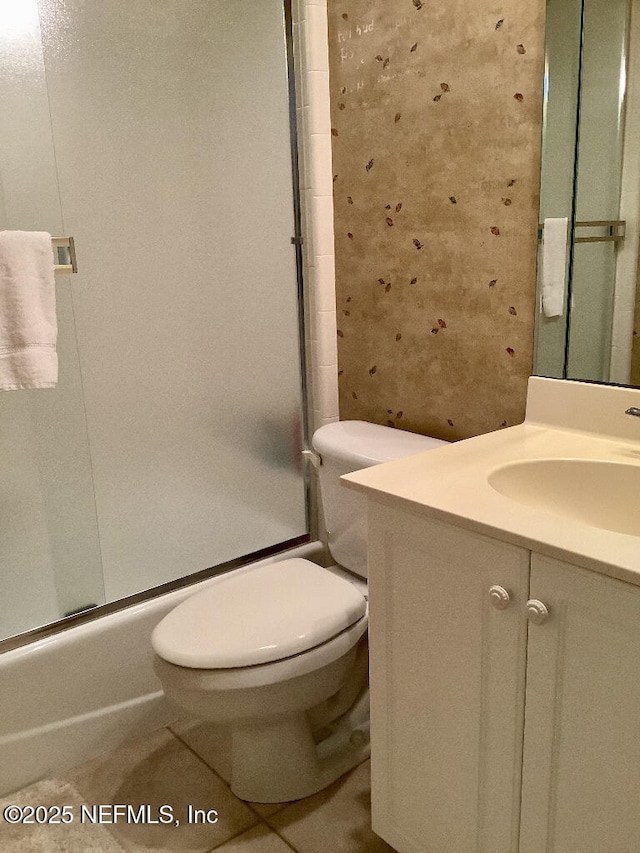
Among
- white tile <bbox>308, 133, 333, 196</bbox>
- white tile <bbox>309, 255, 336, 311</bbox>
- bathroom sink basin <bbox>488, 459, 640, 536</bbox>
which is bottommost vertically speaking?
bathroom sink basin <bbox>488, 459, 640, 536</bbox>

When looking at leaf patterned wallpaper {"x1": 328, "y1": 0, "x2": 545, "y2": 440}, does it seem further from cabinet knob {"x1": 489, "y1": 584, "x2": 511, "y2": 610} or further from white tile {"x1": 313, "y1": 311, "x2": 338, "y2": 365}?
cabinet knob {"x1": 489, "y1": 584, "x2": 511, "y2": 610}

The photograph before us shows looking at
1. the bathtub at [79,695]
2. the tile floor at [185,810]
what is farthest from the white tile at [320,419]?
the tile floor at [185,810]

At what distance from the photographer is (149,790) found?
1642mm

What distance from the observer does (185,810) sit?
158 cm

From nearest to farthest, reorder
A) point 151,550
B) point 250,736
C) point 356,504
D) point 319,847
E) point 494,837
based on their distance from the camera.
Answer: point 494,837 → point 319,847 → point 250,736 → point 356,504 → point 151,550

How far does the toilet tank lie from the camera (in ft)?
5.50

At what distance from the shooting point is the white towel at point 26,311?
1513mm

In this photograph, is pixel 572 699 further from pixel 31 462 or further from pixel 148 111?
pixel 148 111

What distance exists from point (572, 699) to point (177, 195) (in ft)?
4.87

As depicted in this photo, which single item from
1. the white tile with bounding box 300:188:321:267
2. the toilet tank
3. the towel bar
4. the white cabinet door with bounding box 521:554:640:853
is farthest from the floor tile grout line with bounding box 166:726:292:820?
the white tile with bounding box 300:188:321:267

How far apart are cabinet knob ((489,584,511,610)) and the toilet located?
55 cm

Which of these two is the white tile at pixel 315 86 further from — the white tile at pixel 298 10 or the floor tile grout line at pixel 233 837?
the floor tile grout line at pixel 233 837

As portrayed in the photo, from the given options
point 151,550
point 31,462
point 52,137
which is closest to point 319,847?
point 151,550

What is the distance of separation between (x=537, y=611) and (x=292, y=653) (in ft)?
2.05
